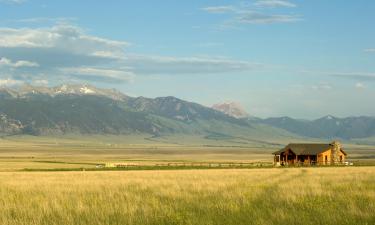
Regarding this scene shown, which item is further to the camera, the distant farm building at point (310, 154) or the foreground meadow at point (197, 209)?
the distant farm building at point (310, 154)

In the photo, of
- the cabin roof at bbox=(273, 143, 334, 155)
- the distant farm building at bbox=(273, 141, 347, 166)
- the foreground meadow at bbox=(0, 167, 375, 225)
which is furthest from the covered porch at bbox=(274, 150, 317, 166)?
the foreground meadow at bbox=(0, 167, 375, 225)

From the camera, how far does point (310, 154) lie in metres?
101

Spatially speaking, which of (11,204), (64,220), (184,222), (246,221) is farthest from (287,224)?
(11,204)

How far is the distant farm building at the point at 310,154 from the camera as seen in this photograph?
329 ft

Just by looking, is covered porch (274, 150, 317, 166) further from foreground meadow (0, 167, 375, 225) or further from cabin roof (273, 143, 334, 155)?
foreground meadow (0, 167, 375, 225)

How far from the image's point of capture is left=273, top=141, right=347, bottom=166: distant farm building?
100275 millimetres

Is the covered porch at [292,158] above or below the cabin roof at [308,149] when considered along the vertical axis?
below

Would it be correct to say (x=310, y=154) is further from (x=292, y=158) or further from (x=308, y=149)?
(x=292, y=158)

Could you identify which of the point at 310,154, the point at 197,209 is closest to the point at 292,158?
the point at 310,154

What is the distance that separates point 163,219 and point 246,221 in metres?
2.21

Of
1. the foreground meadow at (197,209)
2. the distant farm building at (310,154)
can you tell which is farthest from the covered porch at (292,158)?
the foreground meadow at (197,209)

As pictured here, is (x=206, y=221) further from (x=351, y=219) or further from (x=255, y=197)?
(x=255, y=197)

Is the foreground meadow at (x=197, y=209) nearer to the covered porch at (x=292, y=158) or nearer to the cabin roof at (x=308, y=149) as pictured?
the covered porch at (x=292, y=158)

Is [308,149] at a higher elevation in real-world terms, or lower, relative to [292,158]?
higher
